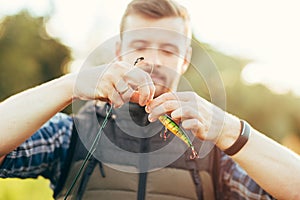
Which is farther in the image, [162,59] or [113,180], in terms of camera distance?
[162,59]

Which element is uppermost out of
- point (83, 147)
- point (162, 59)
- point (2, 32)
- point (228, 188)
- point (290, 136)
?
point (162, 59)

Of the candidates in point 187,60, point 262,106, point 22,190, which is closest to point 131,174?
point 187,60

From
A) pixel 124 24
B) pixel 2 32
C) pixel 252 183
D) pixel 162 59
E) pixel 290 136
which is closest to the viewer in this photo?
pixel 252 183

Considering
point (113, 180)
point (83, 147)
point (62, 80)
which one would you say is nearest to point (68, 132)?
point (83, 147)

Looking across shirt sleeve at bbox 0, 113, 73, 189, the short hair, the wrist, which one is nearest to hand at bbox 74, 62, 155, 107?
the wrist

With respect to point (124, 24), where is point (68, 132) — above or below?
below

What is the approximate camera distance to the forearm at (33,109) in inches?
50.7

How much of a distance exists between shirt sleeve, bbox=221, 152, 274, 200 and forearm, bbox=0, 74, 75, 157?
1.60 ft

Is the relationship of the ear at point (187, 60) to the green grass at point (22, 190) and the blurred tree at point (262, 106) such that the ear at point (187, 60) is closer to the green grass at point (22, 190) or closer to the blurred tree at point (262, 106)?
the green grass at point (22, 190)

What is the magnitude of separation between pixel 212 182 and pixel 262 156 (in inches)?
10.7

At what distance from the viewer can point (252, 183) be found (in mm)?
1497

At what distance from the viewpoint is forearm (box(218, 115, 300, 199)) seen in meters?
1.33

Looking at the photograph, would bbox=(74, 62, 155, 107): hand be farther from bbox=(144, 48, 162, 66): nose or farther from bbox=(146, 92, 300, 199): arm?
bbox=(144, 48, 162, 66): nose

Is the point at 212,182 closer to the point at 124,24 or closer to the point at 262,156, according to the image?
the point at 262,156
